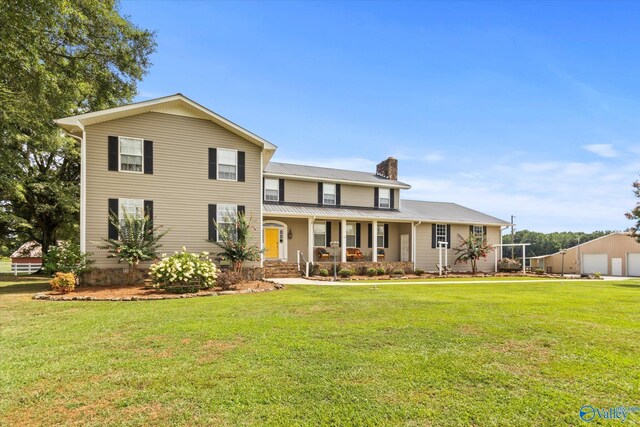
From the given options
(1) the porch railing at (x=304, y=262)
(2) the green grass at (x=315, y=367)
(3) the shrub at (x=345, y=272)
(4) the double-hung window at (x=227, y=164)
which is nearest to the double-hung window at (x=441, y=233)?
(3) the shrub at (x=345, y=272)

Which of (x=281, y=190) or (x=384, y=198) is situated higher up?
(x=281, y=190)

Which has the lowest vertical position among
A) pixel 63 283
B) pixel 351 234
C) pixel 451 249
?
pixel 63 283

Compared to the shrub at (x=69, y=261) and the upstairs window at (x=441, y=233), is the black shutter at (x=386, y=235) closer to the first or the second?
the upstairs window at (x=441, y=233)

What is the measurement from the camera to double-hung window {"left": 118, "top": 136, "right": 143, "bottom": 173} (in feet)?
44.5

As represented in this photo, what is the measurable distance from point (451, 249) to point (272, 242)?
491 inches

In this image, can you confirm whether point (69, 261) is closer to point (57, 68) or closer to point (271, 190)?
point (57, 68)

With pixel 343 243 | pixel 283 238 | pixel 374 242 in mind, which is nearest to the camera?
pixel 283 238

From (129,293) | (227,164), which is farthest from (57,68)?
(129,293)

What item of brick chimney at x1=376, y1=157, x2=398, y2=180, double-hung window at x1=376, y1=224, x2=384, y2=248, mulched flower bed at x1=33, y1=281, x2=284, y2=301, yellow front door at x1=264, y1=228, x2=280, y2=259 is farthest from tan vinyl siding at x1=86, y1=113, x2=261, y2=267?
brick chimney at x1=376, y1=157, x2=398, y2=180

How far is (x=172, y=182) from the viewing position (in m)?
14.2

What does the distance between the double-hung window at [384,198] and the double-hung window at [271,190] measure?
23.1 feet

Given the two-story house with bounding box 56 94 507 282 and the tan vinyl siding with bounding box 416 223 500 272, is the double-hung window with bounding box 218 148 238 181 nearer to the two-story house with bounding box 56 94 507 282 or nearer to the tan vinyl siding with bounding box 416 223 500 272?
the two-story house with bounding box 56 94 507 282

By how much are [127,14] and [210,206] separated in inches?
330

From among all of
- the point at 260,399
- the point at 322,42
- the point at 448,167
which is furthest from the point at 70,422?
the point at 448,167
